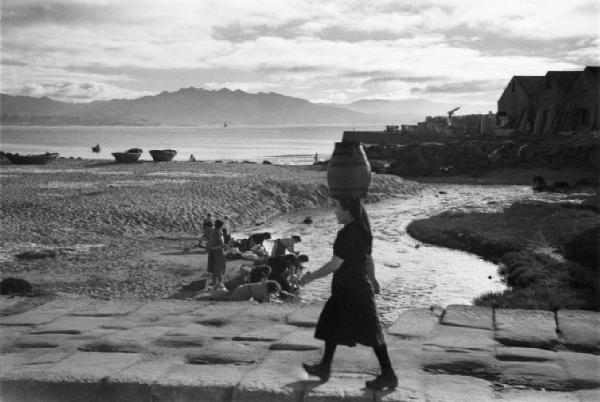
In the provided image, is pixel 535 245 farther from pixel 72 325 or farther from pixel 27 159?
pixel 27 159

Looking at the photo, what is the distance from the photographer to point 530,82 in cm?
5562

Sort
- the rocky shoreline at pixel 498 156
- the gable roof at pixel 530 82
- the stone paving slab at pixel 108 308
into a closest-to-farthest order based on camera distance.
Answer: the stone paving slab at pixel 108 308 < the rocky shoreline at pixel 498 156 < the gable roof at pixel 530 82

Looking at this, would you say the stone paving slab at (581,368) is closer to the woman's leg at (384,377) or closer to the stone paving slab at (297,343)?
the woman's leg at (384,377)

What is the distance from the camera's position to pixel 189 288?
41.2 feet

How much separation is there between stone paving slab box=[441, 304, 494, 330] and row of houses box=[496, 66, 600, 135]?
4676 centimetres

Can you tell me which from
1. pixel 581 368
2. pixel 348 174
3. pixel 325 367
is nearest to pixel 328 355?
pixel 325 367

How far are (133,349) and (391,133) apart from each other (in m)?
61.2

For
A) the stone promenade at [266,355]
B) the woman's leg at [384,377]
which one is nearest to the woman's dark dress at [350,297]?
the woman's leg at [384,377]

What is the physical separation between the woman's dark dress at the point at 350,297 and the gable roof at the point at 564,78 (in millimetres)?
52483

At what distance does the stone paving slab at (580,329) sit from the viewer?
605cm

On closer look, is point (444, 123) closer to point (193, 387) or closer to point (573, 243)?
point (573, 243)

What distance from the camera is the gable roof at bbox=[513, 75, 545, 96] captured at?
54662 millimetres

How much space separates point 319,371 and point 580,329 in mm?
3150

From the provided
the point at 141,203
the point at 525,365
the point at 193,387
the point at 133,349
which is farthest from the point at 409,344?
the point at 141,203
